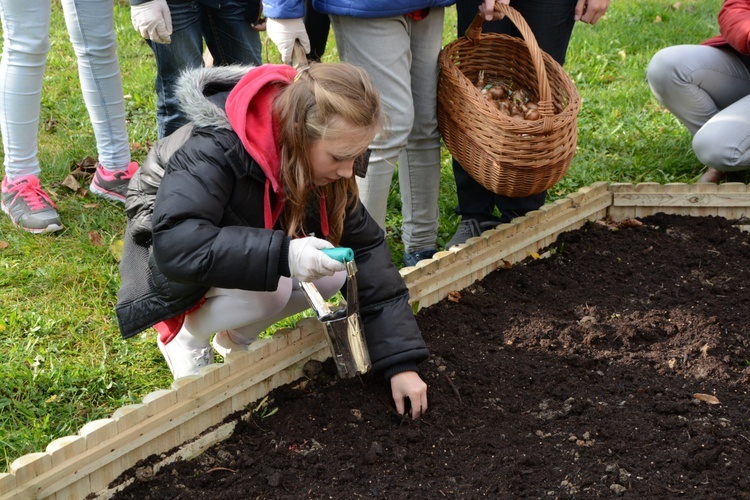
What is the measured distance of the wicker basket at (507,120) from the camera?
10.2 ft

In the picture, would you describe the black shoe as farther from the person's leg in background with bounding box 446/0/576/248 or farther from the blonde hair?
the blonde hair

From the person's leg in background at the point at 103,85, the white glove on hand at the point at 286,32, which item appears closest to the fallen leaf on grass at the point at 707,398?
the white glove on hand at the point at 286,32

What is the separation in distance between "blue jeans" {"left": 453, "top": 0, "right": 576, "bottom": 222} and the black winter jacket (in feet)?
3.80

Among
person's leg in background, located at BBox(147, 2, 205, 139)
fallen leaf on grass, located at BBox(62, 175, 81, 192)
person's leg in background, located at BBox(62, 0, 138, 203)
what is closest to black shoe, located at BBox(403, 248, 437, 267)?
person's leg in background, located at BBox(147, 2, 205, 139)

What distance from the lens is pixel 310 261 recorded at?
2219 mm

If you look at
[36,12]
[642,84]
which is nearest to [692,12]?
[642,84]

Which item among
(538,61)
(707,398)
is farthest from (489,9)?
(707,398)

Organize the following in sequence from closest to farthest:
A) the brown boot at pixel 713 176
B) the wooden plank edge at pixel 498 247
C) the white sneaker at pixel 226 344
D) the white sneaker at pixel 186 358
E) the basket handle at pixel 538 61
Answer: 1. the white sneaker at pixel 186 358
2. the white sneaker at pixel 226 344
3. the basket handle at pixel 538 61
4. the wooden plank edge at pixel 498 247
5. the brown boot at pixel 713 176

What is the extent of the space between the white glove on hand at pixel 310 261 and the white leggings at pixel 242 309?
1.39 feet

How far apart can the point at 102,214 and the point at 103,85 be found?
22.6 inches

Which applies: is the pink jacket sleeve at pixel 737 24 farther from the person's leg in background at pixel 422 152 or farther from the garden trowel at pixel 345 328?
the garden trowel at pixel 345 328

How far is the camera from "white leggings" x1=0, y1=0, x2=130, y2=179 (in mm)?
3604

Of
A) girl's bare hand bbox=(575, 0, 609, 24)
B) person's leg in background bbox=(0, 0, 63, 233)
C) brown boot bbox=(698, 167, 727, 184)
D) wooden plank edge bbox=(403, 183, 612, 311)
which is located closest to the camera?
wooden plank edge bbox=(403, 183, 612, 311)

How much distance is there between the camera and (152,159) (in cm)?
259
